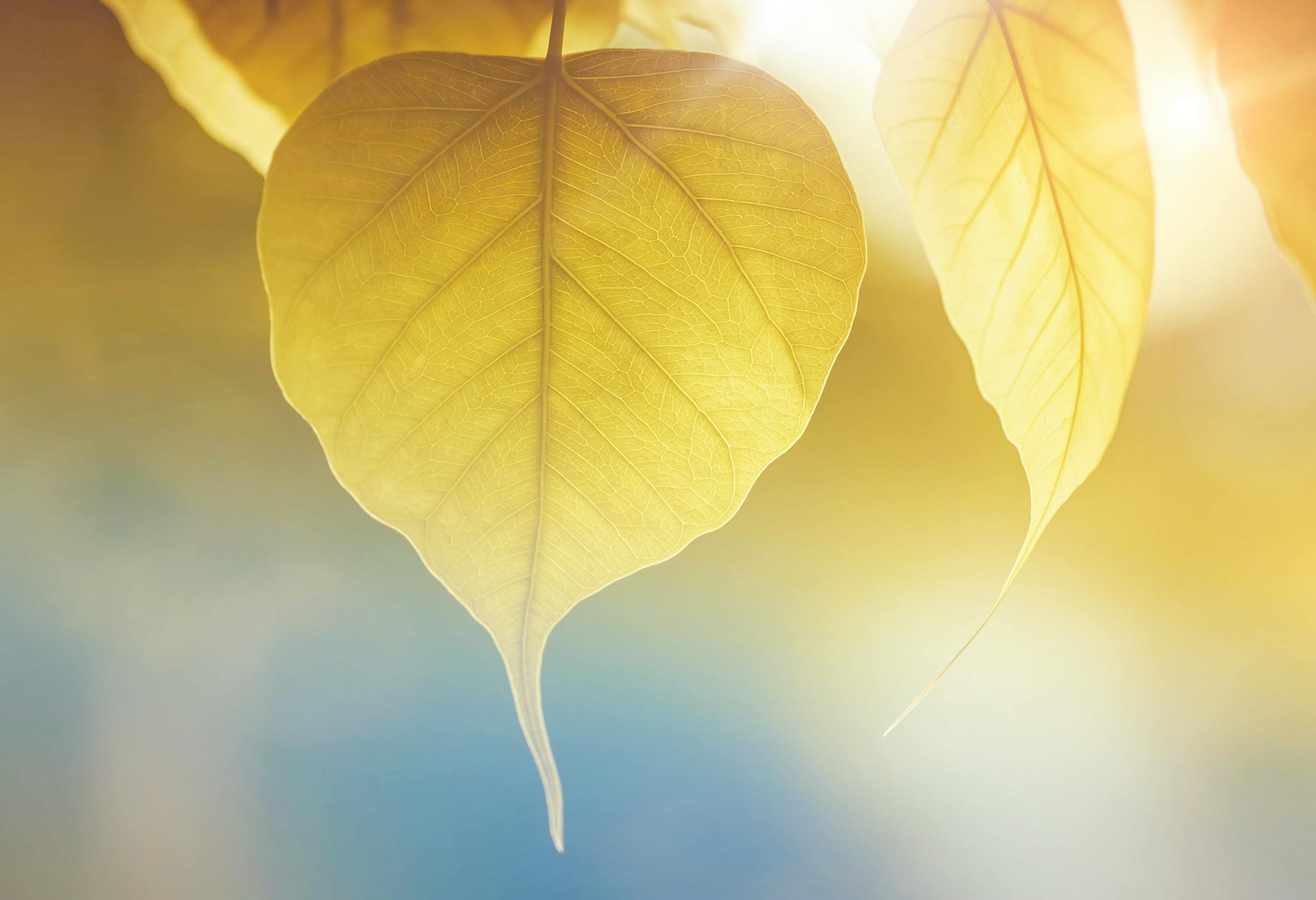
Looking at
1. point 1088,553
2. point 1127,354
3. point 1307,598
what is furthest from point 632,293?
point 1307,598

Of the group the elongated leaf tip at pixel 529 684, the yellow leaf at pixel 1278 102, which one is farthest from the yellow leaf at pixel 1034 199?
the elongated leaf tip at pixel 529 684

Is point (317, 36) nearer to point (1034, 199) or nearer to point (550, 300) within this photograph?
point (550, 300)

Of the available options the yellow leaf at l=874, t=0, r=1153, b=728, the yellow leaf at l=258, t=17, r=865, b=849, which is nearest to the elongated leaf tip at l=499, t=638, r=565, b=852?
the yellow leaf at l=258, t=17, r=865, b=849

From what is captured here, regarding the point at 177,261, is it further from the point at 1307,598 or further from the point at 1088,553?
the point at 1307,598

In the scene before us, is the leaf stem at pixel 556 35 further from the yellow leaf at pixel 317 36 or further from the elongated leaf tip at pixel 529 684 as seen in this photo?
the elongated leaf tip at pixel 529 684

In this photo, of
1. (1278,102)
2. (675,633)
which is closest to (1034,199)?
(1278,102)
